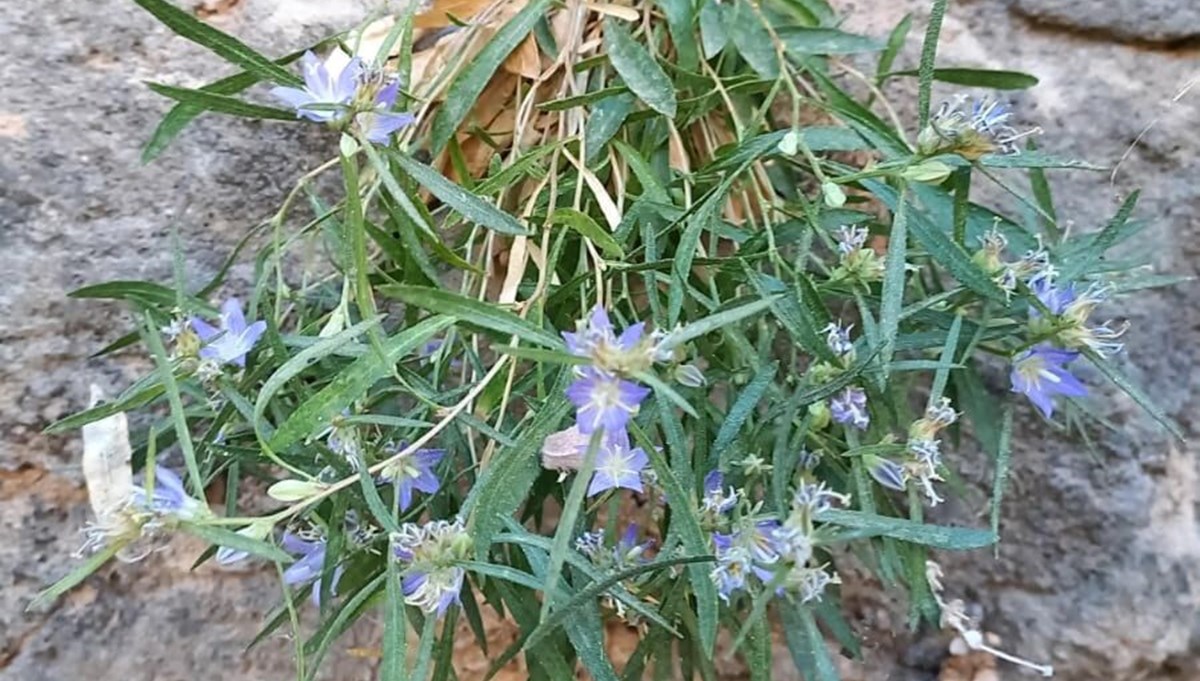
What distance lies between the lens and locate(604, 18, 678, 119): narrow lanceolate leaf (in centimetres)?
61

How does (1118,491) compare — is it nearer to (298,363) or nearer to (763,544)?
(763,544)

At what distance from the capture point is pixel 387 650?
44cm

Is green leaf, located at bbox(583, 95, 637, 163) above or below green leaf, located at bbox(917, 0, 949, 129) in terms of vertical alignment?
below

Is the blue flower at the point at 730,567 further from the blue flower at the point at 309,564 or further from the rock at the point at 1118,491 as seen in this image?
the rock at the point at 1118,491

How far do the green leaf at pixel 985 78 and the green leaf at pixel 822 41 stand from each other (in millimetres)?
38

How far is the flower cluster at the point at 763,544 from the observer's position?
0.41m

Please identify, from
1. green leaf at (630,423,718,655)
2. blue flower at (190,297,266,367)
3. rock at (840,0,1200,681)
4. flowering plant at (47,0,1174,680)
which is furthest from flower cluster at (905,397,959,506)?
blue flower at (190,297,266,367)

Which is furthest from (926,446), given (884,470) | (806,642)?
(806,642)

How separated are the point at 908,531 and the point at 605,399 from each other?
171 millimetres

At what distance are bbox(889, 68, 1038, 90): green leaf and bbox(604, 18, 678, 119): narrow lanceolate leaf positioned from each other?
0.16m

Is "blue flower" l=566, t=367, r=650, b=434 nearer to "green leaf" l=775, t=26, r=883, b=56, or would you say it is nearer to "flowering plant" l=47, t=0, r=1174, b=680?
"flowering plant" l=47, t=0, r=1174, b=680

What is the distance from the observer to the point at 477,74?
611mm

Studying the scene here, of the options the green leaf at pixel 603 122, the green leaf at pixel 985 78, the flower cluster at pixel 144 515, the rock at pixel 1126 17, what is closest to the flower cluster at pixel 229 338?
the flower cluster at pixel 144 515

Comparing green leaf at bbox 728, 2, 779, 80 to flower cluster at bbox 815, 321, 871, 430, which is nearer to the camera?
flower cluster at bbox 815, 321, 871, 430
